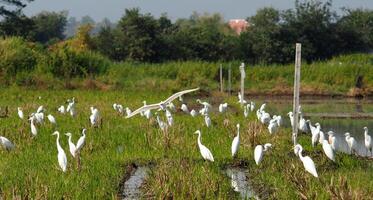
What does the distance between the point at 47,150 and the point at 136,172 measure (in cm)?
189

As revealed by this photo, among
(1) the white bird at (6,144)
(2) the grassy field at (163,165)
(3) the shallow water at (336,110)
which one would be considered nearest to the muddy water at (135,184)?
(2) the grassy field at (163,165)

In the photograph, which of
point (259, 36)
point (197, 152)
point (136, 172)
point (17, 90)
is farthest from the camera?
point (259, 36)

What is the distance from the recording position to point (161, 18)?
4034cm

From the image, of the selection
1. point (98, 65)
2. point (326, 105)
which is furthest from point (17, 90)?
point (326, 105)

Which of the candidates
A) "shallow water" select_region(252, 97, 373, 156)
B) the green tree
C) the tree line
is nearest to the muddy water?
"shallow water" select_region(252, 97, 373, 156)

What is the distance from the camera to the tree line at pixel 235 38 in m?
34.7

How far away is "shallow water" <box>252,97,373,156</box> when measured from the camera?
645 inches

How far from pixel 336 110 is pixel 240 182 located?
557 inches

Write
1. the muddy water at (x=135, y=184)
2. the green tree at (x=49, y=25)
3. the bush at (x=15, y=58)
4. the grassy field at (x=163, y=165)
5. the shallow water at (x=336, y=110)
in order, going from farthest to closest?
the green tree at (x=49, y=25), the bush at (x=15, y=58), the shallow water at (x=336, y=110), the muddy water at (x=135, y=184), the grassy field at (x=163, y=165)

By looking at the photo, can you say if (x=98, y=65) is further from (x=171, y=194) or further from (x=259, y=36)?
(x=171, y=194)

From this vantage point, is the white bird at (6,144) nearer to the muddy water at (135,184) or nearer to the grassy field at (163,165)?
the grassy field at (163,165)

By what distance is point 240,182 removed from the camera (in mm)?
8914

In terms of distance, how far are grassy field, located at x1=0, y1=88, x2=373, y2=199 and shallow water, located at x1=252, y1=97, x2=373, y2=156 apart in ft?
9.11

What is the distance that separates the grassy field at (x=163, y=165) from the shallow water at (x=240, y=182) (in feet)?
0.35
